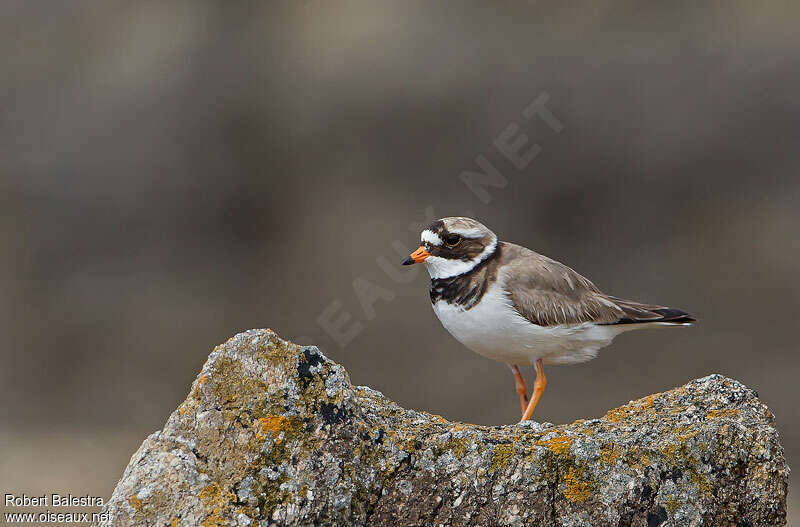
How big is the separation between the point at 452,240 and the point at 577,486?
2588 millimetres

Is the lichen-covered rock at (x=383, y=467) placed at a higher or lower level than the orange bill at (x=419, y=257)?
lower

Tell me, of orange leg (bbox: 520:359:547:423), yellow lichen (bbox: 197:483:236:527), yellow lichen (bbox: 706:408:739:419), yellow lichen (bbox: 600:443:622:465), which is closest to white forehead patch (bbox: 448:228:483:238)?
orange leg (bbox: 520:359:547:423)

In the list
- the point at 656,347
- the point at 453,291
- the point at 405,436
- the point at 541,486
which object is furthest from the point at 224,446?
the point at 656,347

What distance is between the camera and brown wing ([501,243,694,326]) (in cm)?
764

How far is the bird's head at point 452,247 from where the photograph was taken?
294 inches

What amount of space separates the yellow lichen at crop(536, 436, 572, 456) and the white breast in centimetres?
196

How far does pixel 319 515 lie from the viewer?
16.4ft

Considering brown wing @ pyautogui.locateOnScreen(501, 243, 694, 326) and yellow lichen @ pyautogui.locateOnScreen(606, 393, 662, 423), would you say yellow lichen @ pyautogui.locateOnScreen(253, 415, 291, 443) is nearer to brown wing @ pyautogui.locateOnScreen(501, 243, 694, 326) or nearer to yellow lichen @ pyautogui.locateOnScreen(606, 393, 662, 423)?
yellow lichen @ pyautogui.locateOnScreen(606, 393, 662, 423)

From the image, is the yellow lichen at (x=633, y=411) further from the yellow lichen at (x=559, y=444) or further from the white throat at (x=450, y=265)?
the white throat at (x=450, y=265)

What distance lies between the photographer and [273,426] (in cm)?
509

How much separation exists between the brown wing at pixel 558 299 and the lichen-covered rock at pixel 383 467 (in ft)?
6.84

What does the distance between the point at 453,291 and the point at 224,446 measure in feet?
9.29

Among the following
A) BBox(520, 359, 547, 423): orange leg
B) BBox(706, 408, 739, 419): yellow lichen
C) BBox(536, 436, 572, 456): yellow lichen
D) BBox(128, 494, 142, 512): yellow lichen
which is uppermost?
BBox(128, 494, 142, 512): yellow lichen

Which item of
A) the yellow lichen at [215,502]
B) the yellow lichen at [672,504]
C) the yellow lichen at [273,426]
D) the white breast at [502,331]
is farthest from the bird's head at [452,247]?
the yellow lichen at [215,502]
